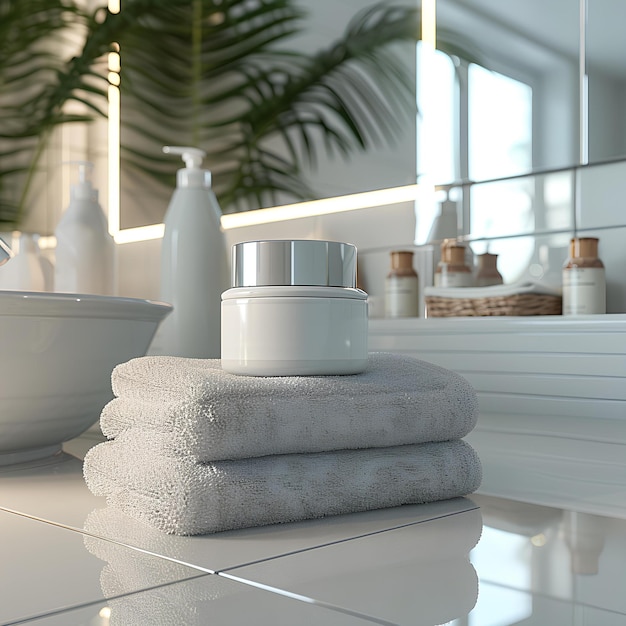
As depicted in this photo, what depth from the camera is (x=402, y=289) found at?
4.15 ft

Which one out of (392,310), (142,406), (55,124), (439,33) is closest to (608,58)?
(439,33)

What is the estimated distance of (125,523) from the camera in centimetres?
46

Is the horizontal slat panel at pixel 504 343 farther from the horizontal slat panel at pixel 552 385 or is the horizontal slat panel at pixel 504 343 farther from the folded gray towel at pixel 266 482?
the folded gray towel at pixel 266 482

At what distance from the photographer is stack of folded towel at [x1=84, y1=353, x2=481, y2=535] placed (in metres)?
0.43

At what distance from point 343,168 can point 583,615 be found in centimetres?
119

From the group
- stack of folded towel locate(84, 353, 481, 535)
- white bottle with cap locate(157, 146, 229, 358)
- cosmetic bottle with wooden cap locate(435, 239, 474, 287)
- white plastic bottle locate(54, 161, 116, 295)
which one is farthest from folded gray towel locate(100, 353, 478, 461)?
cosmetic bottle with wooden cap locate(435, 239, 474, 287)

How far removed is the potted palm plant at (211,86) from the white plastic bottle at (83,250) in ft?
2.02

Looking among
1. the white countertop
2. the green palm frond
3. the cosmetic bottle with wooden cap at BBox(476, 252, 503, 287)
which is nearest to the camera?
the white countertop

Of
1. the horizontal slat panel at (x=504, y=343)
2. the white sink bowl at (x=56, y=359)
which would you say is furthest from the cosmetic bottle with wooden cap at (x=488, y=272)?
the white sink bowl at (x=56, y=359)

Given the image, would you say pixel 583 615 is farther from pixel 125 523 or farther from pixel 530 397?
pixel 530 397

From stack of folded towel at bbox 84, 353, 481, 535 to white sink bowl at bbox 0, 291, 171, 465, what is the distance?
12 centimetres

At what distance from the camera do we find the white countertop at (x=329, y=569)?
1.04 ft

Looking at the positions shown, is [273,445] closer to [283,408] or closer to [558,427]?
[283,408]

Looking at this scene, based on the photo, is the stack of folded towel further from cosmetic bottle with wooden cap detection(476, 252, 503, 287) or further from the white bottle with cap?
cosmetic bottle with wooden cap detection(476, 252, 503, 287)
